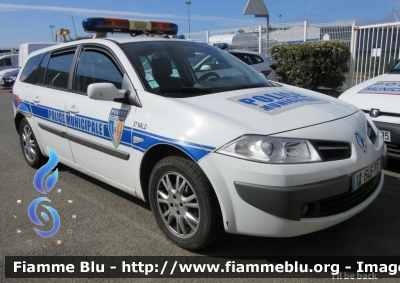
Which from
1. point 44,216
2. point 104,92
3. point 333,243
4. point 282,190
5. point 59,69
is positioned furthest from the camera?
point 59,69

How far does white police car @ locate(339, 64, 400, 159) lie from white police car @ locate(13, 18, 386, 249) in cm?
116

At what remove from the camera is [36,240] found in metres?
3.14

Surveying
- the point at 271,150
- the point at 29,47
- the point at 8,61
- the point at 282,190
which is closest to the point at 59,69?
the point at 271,150

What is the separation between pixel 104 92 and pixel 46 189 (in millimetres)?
1855

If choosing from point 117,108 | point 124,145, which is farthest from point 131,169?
point 117,108

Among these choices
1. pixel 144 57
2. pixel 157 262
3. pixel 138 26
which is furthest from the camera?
pixel 138 26

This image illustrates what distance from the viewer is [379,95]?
4.56 metres

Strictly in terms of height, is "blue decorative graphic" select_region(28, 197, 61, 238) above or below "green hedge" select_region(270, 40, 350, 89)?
below

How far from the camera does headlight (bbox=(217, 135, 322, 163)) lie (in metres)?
2.41

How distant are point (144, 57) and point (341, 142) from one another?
73.0 inches

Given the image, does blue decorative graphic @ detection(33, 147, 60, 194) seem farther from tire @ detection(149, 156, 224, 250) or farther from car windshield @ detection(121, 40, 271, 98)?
tire @ detection(149, 156, 224, 250)

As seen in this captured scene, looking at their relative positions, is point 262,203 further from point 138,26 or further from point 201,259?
point 138,26

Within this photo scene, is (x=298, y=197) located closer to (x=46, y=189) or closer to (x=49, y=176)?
(x=46, y=189)

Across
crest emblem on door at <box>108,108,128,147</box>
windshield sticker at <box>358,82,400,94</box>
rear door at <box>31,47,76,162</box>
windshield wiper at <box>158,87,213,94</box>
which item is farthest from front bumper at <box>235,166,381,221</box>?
windshield sticker at <box>358,82,400,94</box>
